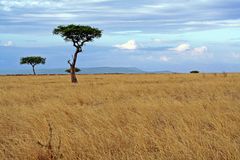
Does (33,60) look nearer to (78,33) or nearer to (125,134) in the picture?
(78,33)

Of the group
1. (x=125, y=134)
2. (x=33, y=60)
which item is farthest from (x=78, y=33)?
(x=33, y=60)

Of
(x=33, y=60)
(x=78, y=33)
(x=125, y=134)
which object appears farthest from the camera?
(x=33, y=60)

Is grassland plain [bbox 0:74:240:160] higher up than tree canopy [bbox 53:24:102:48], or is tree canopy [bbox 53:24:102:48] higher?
tree canopy [bbox 53:24:102:48]

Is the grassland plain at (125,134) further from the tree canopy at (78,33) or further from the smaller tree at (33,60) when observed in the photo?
the smaller tree at (33,60)

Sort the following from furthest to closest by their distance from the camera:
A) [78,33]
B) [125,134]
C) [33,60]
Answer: [33,60] < [78,33] < [125,134]

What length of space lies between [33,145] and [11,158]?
440 mm

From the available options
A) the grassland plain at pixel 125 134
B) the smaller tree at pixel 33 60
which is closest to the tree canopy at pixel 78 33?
the grassland plain at pixel 125 134

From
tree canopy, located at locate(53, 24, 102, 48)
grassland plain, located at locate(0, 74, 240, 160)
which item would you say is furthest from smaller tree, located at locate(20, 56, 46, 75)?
grassland plain, located at locate(0, 74, 240, 160)

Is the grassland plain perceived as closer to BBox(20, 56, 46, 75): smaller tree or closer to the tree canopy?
the tree canopy

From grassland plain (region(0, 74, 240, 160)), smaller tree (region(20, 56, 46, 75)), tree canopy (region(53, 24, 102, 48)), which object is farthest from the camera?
smaller tree (region(20, 56, 46, 75))

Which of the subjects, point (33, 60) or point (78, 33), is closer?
point (78, 33)

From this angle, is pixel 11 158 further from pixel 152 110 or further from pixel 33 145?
pixel 152 110

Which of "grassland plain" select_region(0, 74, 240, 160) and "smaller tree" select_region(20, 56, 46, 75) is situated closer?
"grassland plain" select_region(0, 74, 240, 160)

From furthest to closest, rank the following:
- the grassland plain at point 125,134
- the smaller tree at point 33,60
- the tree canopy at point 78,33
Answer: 1. the smaller tree at point 33,60
2. the tree canopy at point 78,33
3. the grassland plain at point 125,134
